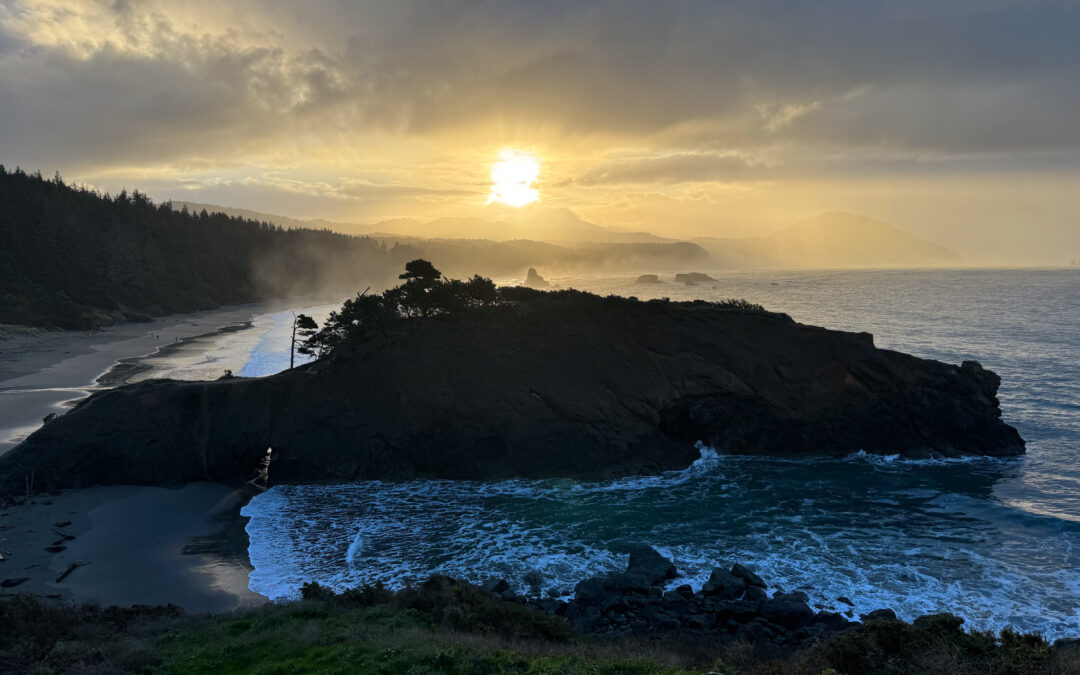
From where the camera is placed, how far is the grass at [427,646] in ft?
42.4

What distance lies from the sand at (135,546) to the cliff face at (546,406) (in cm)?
273

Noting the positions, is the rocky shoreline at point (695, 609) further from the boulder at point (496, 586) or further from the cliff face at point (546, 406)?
the cliff face at point (546, 406)

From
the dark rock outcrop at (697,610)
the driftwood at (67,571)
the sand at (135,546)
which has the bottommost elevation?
the sand at (135,546)

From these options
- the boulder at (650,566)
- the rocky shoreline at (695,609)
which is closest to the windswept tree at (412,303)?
the rocky shoreline at (695,609)

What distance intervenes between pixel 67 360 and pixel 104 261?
57639mm

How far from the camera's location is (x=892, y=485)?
3178 centimetres

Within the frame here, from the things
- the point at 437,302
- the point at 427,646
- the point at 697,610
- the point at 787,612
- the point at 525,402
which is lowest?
the point at 697,610

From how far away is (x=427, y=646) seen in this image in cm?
1386

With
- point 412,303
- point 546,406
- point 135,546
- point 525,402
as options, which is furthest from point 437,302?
point 135,546

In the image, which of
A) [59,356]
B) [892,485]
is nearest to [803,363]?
[892,485]

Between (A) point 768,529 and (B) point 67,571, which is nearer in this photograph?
(B) point 67,571

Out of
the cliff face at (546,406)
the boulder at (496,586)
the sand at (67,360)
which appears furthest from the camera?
the sand at (67,360)

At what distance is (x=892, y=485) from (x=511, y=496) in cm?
1985

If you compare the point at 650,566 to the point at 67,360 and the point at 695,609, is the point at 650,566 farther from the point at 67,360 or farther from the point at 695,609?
the point at 67,360
